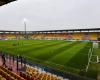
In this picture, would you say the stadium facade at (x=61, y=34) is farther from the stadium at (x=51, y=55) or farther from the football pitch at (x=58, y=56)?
the football pitch at (x=58, y=56)

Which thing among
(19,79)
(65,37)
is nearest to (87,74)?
(19,79)

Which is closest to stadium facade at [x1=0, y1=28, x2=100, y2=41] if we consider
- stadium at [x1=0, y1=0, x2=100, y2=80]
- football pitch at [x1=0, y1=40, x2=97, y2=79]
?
stadium at [x1=0, y1=0, x2=100, y2=80]

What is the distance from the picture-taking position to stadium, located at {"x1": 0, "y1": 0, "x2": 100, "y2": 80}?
1325 cm

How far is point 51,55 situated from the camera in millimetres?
24609

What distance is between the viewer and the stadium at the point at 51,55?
13.3m

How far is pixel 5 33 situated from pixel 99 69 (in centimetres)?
8534

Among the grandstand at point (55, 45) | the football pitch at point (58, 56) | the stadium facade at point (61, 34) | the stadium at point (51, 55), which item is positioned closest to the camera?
the stadium at point (51, 55)

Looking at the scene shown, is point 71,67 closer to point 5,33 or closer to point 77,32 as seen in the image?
point 77,32

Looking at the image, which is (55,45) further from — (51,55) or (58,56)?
(58,56)

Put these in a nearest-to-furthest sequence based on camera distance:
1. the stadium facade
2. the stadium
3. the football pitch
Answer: the stadium
the football pitch
the stadium facade

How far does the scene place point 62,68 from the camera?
17078 mm

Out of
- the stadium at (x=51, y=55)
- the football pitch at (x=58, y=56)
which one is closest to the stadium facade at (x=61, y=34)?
the stadium at (x=51, y=55)

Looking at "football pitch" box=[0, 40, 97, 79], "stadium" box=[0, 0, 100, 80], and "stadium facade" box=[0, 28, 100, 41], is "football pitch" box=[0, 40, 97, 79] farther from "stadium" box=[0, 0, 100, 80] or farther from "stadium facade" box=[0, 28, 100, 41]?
"stadium facade" box=[0, 28, 100, 41]

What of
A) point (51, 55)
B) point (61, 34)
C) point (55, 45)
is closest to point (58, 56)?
point (51, 55)
